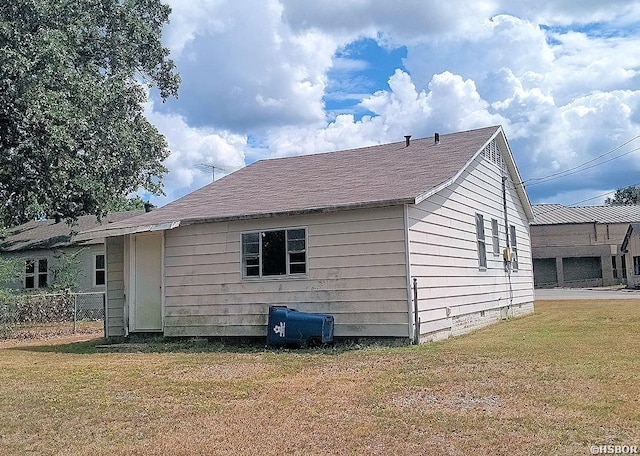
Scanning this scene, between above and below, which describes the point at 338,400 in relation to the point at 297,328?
below

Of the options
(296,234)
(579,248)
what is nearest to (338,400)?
(296,234)

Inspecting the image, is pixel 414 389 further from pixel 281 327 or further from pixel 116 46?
pixel 116 46

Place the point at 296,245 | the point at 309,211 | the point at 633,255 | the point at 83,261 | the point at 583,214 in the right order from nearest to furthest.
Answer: the point at 309,211
the point at 296,245
the point at 83,261
the point at 633,255
the point at 583,214

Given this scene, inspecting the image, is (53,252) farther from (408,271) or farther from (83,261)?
(408,271)

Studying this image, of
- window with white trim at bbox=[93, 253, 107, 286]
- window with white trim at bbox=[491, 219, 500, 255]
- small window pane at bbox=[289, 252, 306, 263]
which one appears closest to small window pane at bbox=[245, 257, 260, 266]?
small window pane at bbox=[289, 252, 306, 263]

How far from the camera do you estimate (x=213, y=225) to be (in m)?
12.7

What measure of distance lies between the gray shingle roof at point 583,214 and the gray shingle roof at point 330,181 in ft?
125

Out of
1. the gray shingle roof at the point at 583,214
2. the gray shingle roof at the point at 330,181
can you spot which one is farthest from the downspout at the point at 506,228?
the gray shingle roof at the point at 583,214

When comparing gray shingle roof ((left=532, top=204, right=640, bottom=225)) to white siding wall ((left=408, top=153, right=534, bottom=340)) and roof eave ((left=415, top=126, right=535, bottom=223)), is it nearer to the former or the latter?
roof eave ((left=415, top=126, right=535, bottom=223))

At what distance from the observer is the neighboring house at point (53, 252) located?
24312 millimetres

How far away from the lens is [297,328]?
11.1 meters

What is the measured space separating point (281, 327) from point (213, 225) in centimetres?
273

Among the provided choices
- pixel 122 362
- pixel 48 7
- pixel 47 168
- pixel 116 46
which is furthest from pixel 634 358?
pixel 116 46

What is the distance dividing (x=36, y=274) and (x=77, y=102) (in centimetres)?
1201
